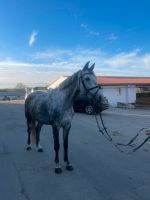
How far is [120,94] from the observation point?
114ft

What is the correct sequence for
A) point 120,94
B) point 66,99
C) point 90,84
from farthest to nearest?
point 120,94, point 66,99, point 90,84

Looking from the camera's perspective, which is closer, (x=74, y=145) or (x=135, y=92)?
(x=74, y=145)

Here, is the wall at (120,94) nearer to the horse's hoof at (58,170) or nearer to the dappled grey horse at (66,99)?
the dappled grey horse at (66,99)

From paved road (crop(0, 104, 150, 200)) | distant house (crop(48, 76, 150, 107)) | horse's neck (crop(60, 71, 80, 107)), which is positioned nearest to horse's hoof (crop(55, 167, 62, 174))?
paved road (crop(0, 104, 150, 200))

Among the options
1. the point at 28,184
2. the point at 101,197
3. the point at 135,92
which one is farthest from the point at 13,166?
the point at 135,92

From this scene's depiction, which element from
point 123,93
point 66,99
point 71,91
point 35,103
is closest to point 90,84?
point 71,91

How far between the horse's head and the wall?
28.3 metres

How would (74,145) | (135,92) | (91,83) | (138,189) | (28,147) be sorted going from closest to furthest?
(138,189) < (91,83) < (28,147) < (74,145) < (135,92)

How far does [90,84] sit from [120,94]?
96.8 feet

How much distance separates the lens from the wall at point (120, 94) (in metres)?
34.2

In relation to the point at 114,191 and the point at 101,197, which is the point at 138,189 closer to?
the point at 114,191

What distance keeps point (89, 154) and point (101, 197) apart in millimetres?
3035

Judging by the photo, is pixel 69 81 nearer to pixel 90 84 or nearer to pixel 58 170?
pixel 90 84

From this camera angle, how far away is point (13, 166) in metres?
6.53
